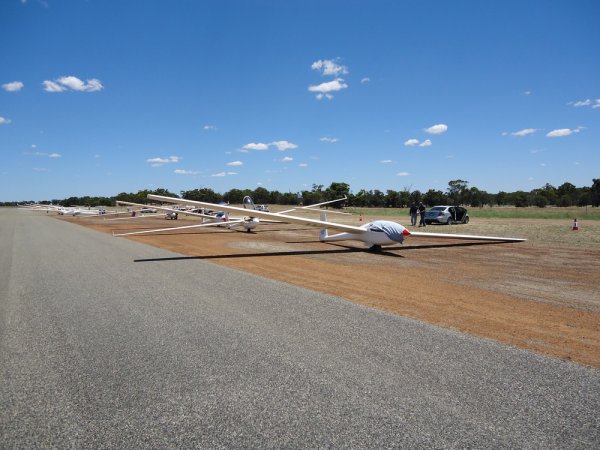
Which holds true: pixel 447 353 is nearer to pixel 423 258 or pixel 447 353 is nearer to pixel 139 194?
pixel 423 258

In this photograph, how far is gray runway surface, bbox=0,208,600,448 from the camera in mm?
2951

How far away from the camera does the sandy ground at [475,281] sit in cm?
564

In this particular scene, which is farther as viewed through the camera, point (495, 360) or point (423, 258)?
point (423, 258)

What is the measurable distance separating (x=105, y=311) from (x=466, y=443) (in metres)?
6.20

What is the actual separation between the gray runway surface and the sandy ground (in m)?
0.80

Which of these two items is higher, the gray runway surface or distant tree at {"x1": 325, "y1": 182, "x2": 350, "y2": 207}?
distant tree at {"x1": 325, "y1": 182, "x2": 350, "y2": 207}

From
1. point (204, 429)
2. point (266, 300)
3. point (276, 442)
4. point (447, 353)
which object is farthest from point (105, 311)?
point (447, 353)

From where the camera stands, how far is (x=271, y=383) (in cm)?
378

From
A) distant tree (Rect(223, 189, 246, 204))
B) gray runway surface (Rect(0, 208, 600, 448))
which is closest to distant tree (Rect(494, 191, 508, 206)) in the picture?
distant tree (Rect(223, 189, 246, 204))

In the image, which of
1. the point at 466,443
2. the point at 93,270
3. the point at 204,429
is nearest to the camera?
the point at 466,443

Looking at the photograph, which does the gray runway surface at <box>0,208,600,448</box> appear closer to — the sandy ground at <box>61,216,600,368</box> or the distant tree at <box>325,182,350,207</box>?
the sandy ground at <box>61,216,600,368</box>

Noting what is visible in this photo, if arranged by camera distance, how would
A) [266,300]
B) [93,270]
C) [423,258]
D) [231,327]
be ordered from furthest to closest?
[423,258]
[93,270]
[266,300]
[231,327]

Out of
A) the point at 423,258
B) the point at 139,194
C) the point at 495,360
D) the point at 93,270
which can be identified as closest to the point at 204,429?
the point at 495,360

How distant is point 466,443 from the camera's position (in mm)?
2811
